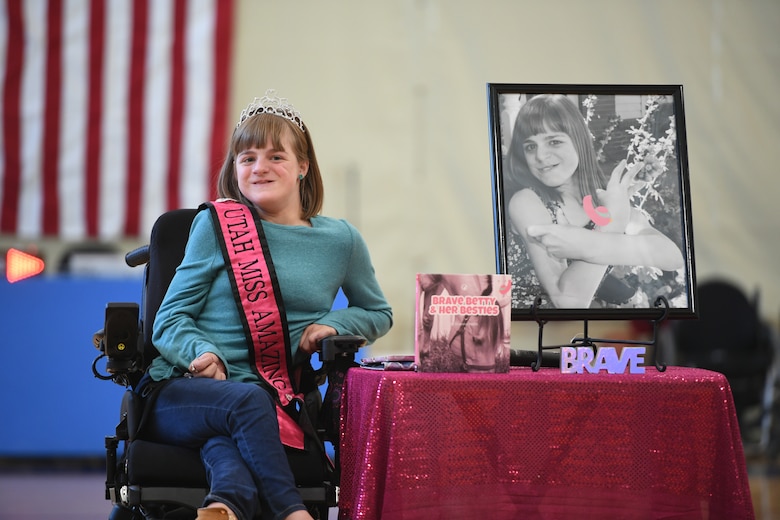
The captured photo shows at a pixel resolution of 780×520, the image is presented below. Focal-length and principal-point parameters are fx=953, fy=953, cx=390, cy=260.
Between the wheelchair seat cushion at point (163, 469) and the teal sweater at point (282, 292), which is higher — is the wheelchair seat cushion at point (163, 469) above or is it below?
below

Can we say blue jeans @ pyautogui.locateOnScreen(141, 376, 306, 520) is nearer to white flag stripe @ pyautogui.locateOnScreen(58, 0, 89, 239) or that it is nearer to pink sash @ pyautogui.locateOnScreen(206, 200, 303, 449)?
pink sash @ pyautogui.locateOnScreen(206, 200, 303, 449)

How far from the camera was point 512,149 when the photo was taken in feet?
6.96

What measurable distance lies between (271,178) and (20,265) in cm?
283

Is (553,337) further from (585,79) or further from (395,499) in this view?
(395,499)

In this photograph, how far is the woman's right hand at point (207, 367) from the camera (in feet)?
6.88

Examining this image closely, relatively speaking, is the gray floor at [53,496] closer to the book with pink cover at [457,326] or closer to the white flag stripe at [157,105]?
the white flag stripe at [157,105]

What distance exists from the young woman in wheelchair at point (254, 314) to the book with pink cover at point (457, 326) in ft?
1.31

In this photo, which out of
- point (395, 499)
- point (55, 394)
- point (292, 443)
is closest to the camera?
point (395, 499)

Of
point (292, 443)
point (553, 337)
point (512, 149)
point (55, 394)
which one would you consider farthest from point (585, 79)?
point (292, 443)

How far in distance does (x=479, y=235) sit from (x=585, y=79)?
1171mm

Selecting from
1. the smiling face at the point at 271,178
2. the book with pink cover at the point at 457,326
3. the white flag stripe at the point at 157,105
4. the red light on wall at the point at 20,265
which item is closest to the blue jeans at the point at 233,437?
the book with pink cover at the point at 457,326

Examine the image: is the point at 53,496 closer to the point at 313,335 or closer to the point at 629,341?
the point at 313,335


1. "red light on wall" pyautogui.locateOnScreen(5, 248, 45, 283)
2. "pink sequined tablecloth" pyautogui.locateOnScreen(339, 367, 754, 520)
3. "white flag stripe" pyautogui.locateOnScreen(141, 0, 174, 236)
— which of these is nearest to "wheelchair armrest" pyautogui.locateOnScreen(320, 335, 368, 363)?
"pink sequined tablecloth" pyautogui.locateOnScreen(339, 367, 754, 520)

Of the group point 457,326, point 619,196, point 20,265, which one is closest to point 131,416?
point 457,326
